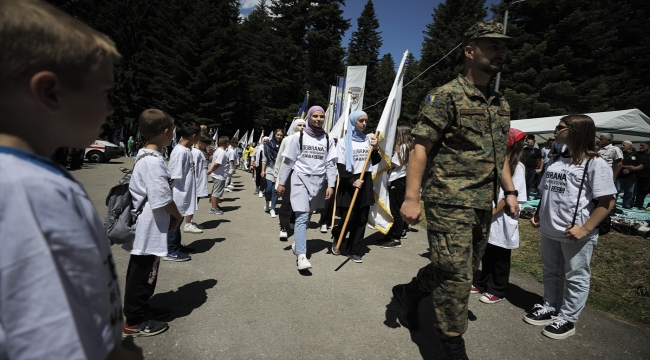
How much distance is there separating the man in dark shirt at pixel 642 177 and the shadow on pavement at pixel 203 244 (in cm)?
1337

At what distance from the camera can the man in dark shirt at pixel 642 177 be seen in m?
10.9

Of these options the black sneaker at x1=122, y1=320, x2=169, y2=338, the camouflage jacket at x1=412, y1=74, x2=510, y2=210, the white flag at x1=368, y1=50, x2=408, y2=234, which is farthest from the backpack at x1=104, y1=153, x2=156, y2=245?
the white flag at x1=368, y1=50, x2=408, y2=234

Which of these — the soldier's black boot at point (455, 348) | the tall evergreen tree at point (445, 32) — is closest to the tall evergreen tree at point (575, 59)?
the tall evergreen tree at point (445, 32)

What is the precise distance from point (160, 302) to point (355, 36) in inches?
2222

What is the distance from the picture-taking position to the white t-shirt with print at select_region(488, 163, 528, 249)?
3.86 metres

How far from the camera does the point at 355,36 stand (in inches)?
2122

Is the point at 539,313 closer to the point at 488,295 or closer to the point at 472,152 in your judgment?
the point at 488,295

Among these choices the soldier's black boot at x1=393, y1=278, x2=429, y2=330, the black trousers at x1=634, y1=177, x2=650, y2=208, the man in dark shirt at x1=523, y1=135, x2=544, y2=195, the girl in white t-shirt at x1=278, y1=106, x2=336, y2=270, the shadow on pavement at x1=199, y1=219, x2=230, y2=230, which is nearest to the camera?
the soldier's black boot at x1=393, y1=278, x2=429, y2=330

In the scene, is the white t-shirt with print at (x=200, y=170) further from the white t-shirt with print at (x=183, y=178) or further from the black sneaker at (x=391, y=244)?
the black sneaker at (x=391, y=244)

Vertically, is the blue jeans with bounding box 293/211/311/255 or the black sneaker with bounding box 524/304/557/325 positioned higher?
the blue jeans with bounding box 293/211/311/255

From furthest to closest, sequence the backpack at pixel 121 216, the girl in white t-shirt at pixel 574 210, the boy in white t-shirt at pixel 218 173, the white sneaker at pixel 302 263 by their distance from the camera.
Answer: the boy in white t-shirt at pixel 218 173
the white sneaker at pixel 302 263
the girl in white t-shirt at pixel 574 210
the backpack at pixel 121 216

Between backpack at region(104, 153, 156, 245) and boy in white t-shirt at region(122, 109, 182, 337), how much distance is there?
6cm

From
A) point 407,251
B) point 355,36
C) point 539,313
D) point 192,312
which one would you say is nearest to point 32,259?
point 192,312

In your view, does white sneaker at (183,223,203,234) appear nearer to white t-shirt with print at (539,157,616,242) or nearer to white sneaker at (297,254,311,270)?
white sneaker at (297,254,311,270)
